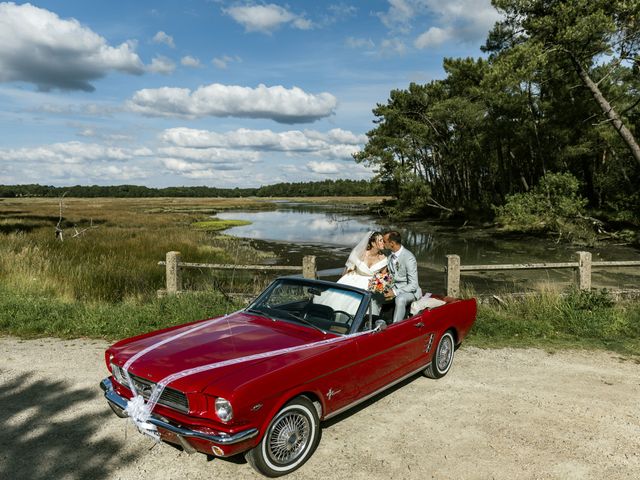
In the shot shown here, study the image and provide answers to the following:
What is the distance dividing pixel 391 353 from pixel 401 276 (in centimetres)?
167

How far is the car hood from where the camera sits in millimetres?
3611

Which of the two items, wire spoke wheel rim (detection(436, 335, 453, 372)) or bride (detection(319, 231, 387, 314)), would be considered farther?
bride (detection(319, 231, 387, 314))

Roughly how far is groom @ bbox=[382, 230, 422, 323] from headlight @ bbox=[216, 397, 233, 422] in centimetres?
261

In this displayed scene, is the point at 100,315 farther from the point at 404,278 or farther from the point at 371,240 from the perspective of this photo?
the point at 404,278

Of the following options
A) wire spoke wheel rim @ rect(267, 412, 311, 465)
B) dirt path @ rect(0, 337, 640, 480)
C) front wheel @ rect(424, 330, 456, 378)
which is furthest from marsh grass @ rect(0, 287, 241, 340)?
wire spoke wheel rim @ rect(267, 412, 311, 465)

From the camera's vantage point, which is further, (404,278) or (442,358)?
(404,278)

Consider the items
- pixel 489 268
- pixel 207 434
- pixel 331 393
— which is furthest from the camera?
pixel 489 268

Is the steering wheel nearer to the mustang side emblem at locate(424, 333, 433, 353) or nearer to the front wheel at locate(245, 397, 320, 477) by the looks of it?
the front wheel at locate(245, 397, 320, 477)

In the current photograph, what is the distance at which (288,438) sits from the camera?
12.2 ft

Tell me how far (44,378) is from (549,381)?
21.0 feet

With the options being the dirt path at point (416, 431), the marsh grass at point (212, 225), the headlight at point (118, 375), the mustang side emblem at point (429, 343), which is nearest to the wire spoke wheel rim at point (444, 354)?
the dirt path at point (416, 431)

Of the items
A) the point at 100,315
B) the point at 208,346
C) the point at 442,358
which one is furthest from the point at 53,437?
the point at 442,358

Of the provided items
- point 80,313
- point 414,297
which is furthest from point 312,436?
point 80,313

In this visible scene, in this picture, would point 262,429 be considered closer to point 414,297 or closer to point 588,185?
point 414,297
